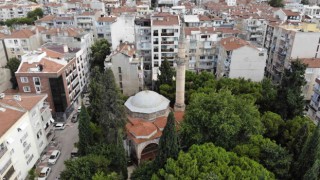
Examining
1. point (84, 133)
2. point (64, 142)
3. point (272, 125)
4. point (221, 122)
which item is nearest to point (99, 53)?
point (64, 142)

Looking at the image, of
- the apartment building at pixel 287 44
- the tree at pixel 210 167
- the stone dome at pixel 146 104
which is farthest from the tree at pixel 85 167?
the apartment building at pixel 287 44

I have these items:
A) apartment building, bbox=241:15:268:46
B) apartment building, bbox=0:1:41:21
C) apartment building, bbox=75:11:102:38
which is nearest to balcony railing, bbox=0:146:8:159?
apartment building, bbox=75:11:102:38

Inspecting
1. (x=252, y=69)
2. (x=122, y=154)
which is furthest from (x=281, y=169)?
(x=252, y=69)

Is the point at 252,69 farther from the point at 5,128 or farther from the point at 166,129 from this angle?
the point at 5,128

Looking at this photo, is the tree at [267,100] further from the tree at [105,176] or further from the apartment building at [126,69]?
the tree at [105,176]

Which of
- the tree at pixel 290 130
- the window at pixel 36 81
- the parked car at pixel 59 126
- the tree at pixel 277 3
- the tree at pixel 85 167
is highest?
the tree at pixel 277 3

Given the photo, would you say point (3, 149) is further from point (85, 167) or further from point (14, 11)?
point (14, 11)
